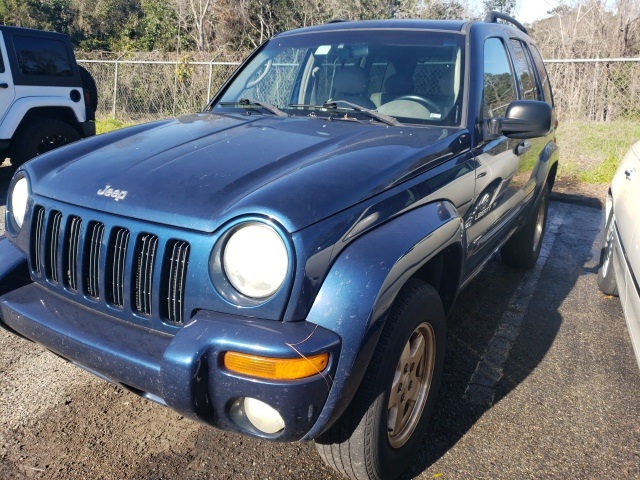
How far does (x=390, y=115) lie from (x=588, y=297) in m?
2.48

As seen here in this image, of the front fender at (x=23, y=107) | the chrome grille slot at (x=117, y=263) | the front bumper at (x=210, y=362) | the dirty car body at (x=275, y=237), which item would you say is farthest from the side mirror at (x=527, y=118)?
the front fender at (x=23, y=107)

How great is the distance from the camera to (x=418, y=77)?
3.17 metres

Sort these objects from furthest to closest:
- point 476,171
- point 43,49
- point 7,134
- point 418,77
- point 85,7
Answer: point 85,7 < point 43,49 < point 7,134 < point 418,77 < point 476,171

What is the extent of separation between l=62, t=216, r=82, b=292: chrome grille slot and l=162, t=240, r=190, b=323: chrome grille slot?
475mm

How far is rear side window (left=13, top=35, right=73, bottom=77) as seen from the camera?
746cm

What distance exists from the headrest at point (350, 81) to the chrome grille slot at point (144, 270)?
5.56 ft

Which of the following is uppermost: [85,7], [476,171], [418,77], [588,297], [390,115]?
[85,7]

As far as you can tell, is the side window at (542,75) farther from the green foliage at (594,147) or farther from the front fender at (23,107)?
the front fender at (23,107)

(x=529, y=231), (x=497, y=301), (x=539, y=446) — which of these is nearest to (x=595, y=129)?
(x=529, y=231)

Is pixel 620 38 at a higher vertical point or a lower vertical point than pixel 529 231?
higher

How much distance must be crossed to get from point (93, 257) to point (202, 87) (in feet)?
37.4

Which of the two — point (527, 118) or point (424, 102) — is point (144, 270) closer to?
point (424, 102)

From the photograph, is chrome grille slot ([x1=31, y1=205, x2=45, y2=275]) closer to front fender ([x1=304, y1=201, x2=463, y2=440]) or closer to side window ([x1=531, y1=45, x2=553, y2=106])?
front fender ([x1=304, y1=201, x2=463, y2=440])

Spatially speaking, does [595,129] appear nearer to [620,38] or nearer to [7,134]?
[620,38]
